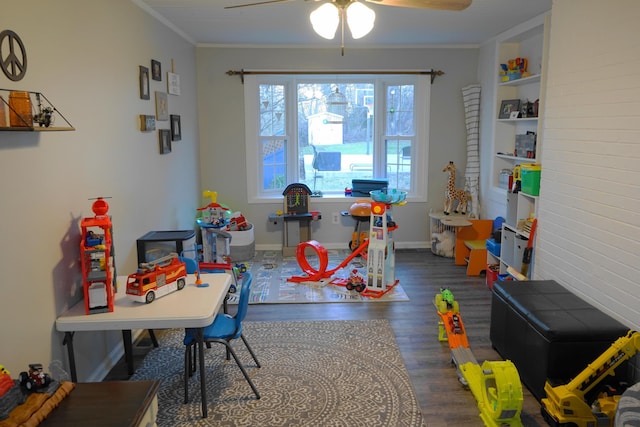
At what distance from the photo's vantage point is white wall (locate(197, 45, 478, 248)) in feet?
19.9

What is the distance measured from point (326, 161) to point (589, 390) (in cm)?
444

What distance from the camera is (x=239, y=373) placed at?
129 inches

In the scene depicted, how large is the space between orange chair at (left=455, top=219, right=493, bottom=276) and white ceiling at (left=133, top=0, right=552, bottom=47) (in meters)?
2.14

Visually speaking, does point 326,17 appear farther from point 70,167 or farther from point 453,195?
point 453,195

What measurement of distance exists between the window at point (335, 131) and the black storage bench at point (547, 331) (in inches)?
126

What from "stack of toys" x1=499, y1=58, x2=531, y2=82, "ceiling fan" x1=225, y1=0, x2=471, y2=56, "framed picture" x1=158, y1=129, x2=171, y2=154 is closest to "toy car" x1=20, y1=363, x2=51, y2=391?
"ceiling fan" x1=225, y1=0, x2=471, y2=56

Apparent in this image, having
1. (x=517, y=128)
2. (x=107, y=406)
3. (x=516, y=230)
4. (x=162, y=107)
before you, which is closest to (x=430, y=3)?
(x=107, y=406)

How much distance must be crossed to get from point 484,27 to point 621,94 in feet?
7.99

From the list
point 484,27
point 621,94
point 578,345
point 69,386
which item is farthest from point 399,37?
point 69,386

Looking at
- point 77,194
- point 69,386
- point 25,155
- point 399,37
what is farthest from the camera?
point 399,37

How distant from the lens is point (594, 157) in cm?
316

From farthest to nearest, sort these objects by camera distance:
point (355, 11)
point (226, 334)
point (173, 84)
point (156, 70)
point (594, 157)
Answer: point (173, 84) → point (156, 70) → point (594, 157) → point (226, 334) → point (355, 11)

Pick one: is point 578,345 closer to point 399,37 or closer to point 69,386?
point 69,386

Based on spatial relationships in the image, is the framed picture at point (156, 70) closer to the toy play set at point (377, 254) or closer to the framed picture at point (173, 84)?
the framed picture at point (173, 84)
